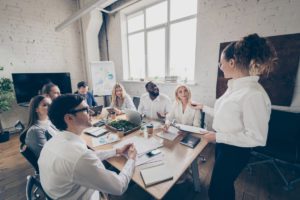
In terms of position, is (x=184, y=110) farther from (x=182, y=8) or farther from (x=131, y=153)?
(x=182, y=8)

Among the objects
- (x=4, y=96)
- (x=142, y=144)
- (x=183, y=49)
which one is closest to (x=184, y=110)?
(x=142, y=144)

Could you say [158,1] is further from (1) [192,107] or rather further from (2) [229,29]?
(1) [192,107]

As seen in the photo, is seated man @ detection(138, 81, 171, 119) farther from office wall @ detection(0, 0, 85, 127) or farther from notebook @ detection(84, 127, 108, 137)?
office wall @ detection(0, 0, 85, 127)

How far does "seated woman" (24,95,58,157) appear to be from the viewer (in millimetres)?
1408

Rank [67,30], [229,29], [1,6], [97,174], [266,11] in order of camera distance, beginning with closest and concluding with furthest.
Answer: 1. [97,174]
2. [266,11]
3. [229,29]
4. [1,6]
5. [67,30]

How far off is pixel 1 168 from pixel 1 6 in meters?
3.67

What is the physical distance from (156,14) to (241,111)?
3756mm

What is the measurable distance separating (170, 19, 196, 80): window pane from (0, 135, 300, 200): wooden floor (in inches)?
80.0

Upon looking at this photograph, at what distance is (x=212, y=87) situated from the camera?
297 centimetres

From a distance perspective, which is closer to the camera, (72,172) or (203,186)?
(72,172)

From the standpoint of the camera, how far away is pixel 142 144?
4.75ft

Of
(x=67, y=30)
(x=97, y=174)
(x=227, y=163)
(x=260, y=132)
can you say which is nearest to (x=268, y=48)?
(x=260, y=132)

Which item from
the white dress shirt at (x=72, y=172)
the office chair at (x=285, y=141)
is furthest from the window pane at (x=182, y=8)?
the white dress shirt at (x=72, y=172)

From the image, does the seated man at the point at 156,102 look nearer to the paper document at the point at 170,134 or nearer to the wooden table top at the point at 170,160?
the paper document at the point at 170,134
